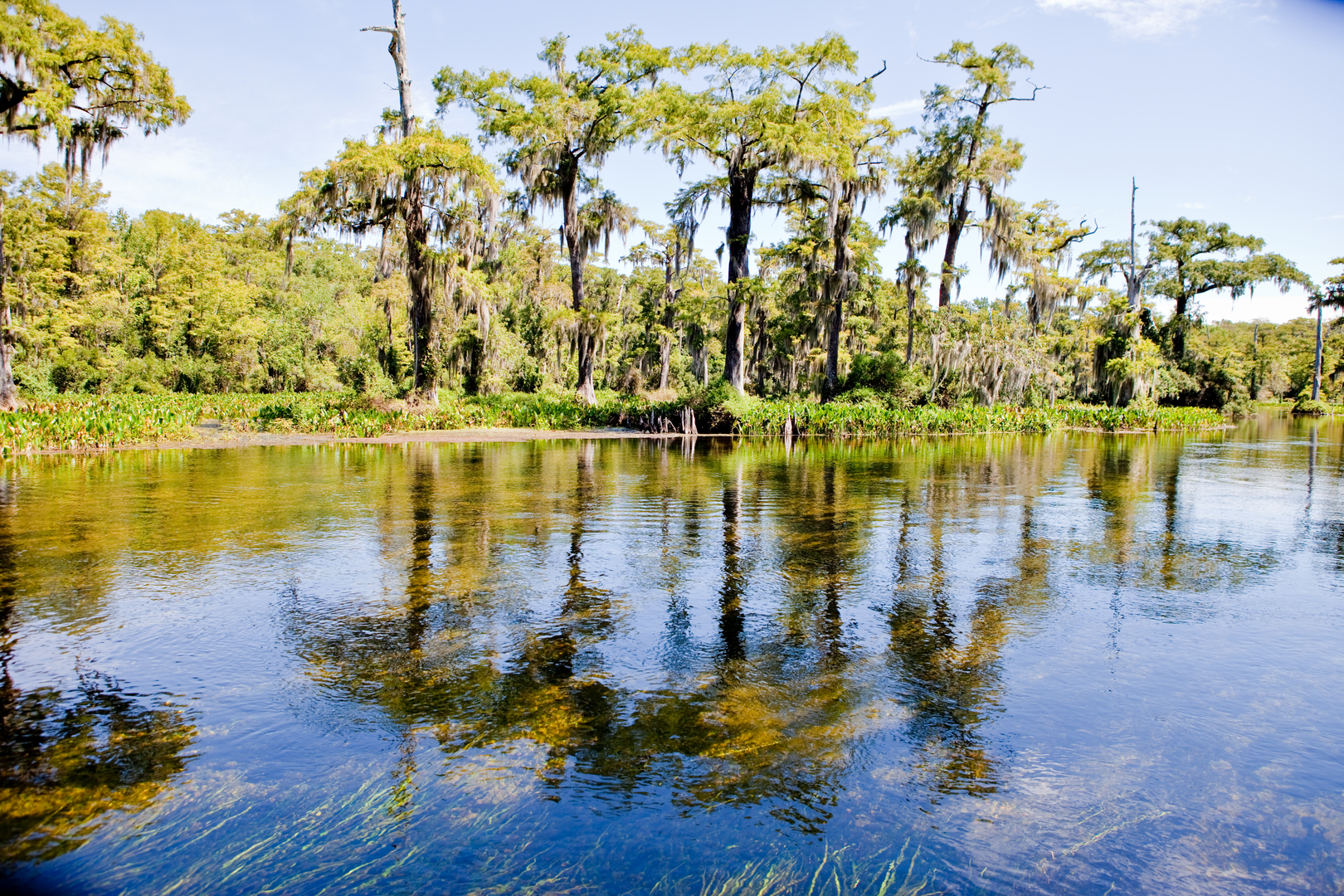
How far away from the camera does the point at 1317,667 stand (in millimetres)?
5594

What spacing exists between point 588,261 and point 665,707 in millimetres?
33241

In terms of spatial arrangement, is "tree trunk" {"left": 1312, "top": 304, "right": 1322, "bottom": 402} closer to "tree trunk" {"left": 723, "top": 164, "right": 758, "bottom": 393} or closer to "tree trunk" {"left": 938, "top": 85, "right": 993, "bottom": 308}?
"tree trunk" {"left": 938, "top": 85, "right": 993, "bottom": 308}

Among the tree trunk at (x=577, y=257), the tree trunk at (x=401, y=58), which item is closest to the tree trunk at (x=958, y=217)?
the tree trunk at (x=577, y=257)

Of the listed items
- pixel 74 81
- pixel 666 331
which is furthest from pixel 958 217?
pixel 74 81

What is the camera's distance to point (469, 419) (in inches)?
1153

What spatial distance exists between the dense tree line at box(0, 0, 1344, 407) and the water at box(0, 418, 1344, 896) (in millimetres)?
18746

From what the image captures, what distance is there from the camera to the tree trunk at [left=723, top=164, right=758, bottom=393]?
29.6 metres

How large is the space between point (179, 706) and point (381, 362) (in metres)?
36.4

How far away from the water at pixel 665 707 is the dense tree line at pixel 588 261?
18746 millimetres

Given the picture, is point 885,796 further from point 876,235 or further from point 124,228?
point 124,228

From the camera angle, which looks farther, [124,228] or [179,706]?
[124,228]

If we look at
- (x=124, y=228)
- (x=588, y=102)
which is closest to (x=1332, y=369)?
(x=588, y=102)

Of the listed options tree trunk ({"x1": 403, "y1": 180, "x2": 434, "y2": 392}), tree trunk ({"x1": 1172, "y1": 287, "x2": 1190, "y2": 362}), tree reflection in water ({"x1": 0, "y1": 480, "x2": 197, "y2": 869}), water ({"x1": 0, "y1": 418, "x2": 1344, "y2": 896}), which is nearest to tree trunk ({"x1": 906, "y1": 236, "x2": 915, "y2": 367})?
tree trunk ({"x1": 403, "y1": 180, "x2": 434, "y2": 392})

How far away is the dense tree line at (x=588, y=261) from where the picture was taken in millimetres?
27000
